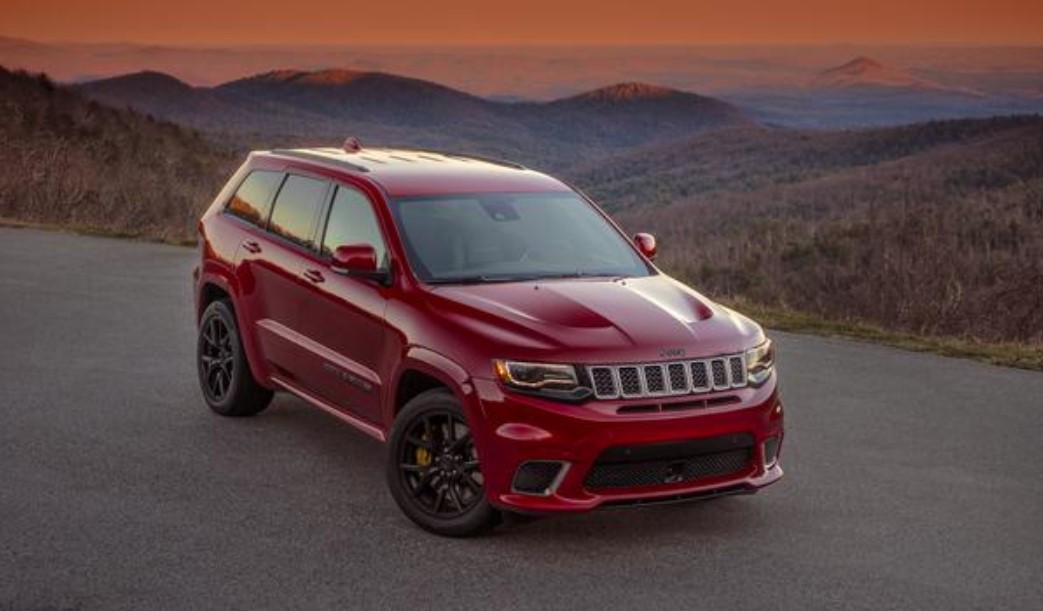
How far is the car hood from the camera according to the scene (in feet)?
21.7

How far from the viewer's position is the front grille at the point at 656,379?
21.5 ft

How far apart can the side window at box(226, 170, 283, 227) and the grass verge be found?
6.64 metres

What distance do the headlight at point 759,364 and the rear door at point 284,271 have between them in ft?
8.23

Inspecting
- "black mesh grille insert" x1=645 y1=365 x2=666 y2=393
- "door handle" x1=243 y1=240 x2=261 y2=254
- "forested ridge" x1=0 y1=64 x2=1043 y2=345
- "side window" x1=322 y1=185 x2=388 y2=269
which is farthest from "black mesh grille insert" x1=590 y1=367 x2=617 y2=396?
"forested ridge" x1=0 y1=64 x2=1043 y2=345

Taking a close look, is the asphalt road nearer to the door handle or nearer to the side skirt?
the side skirt

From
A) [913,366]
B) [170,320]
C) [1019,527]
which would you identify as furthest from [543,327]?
[170,320]

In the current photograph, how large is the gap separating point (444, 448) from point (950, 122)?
91716 mm

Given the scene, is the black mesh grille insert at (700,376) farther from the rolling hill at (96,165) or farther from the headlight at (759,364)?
the rolling hill at (96,165)

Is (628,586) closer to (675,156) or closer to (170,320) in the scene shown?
(170,320)

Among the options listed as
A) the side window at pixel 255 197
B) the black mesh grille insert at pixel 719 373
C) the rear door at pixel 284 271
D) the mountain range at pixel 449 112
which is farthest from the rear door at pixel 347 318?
the mountain range at pixel 449 112

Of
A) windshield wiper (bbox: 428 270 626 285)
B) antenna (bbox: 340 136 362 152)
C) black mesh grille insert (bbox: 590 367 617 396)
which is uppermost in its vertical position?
antenna (bbox: 340 136 362 152)

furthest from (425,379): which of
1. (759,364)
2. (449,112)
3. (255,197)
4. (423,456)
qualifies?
(449,112)

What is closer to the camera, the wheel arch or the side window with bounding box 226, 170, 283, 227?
the wheel arch

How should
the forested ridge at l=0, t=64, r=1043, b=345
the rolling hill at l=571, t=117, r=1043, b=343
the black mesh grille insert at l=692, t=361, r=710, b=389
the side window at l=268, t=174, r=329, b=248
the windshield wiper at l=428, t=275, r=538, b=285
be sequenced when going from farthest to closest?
the forested ridge at l=0, t=64, r=1043, b=345
the rolling hill at l=571, t=117, r=1043, b=343
the side window at l=268, t=174, r=329, b=248
the windshield wiper at l=428, t=275, r=538, b=285
the black mesh grille insert at l=692, t=361, r=710, b=389
